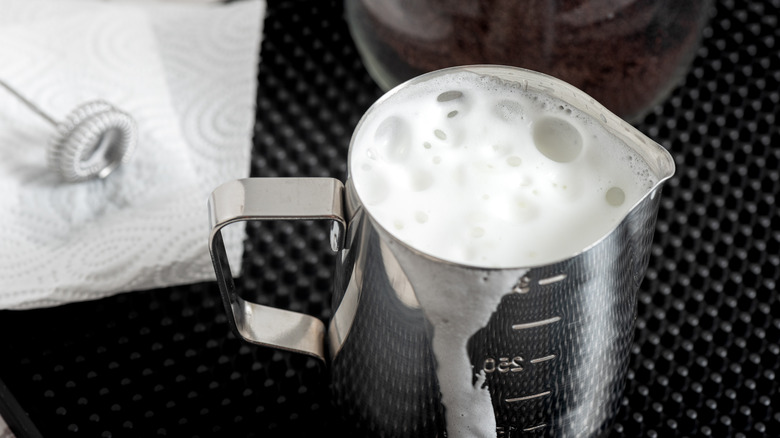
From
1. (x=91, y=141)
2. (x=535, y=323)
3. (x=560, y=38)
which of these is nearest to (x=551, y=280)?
(x=535, y=323)

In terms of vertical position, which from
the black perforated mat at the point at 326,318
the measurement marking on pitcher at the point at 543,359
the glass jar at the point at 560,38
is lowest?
the black perforated mat at the point at 326,318

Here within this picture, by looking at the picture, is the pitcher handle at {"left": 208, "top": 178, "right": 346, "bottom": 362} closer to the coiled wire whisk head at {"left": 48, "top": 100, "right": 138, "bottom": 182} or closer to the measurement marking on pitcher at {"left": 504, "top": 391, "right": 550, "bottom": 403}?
the measurement marking on pitcher at {"left": 504, "top": 391, "right": 550, "bottom": 403}

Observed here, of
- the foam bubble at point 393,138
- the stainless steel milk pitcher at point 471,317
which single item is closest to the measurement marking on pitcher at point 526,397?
the stainless steel milk pitcher at point 471,317

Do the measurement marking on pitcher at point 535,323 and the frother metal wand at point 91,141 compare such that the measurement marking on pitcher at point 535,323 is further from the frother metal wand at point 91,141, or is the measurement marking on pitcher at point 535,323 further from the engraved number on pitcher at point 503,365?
the frother metal wand at point 91,141

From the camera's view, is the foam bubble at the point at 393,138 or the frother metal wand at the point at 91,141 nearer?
the foam bubble at the point at 393,138

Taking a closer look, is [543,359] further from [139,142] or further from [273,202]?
[139,142]

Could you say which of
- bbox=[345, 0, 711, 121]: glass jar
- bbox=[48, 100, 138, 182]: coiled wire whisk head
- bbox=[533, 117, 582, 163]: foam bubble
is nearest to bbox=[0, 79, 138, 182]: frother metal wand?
bbox=[48, 100, 138, 182]: coiled wire whisk head
